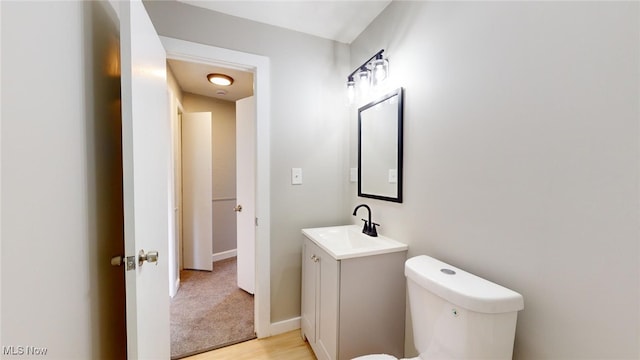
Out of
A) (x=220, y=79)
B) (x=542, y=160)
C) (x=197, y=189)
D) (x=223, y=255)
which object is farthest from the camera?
(x=223, y=255)

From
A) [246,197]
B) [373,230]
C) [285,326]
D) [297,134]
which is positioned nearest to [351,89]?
[297,134]

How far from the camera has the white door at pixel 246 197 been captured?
2.35 meters

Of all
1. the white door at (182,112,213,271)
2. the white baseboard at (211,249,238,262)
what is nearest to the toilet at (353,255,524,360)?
the white door at (182,112,213,271)

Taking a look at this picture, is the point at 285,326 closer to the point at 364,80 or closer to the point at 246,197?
the point at 246,197

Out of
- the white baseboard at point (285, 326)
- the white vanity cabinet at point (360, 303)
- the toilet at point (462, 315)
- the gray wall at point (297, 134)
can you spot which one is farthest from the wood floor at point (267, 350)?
the toilet at point (462, 315)

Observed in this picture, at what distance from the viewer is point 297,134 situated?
73.0 inches

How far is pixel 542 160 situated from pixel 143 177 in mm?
1457

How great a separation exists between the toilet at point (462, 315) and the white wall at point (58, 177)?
1070 mm

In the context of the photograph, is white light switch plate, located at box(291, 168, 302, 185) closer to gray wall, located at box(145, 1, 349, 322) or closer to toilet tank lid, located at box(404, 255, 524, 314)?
gray wall, located at box(145, 1, 349, 322)

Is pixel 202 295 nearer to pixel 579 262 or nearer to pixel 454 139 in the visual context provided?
pixel 454 139

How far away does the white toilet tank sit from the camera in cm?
81

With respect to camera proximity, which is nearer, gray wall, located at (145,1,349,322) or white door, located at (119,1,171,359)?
white door, located at (119,1,171,359)

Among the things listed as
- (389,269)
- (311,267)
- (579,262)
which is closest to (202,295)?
(311,267)

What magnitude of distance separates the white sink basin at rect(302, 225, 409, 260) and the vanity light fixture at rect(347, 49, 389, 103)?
977 millimetres
